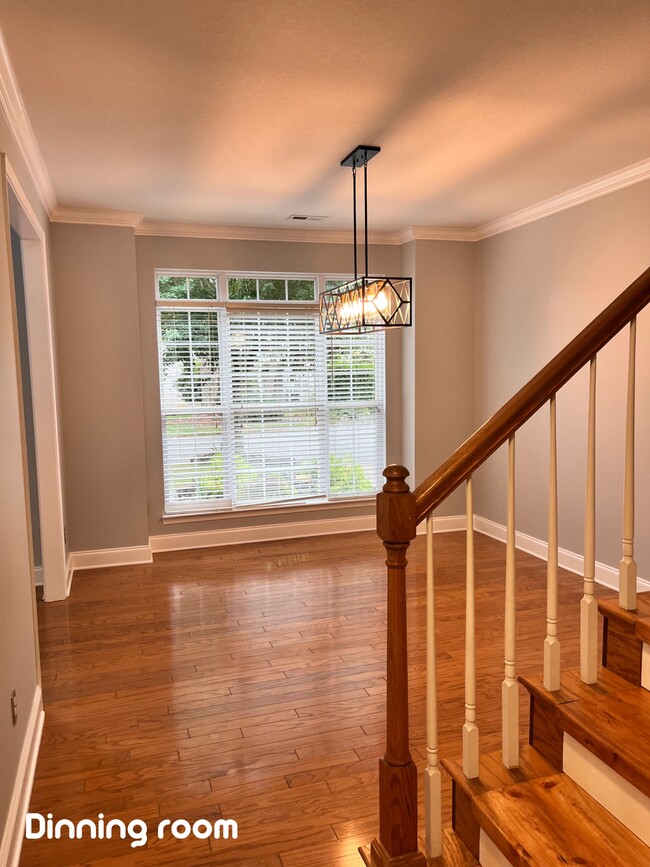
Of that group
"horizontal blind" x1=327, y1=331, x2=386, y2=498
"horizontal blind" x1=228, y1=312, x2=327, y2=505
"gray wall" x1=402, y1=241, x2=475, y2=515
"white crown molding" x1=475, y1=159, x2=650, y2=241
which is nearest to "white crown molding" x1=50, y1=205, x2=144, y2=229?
"horizontal blind" x1=228, y1=312, x2=327, y2=505

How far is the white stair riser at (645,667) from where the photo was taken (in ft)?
5.65

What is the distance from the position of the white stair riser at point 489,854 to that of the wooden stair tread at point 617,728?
0.33m

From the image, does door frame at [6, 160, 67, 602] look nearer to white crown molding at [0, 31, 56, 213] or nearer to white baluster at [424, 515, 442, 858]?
white crown molding at [0, 31, 56, 213]

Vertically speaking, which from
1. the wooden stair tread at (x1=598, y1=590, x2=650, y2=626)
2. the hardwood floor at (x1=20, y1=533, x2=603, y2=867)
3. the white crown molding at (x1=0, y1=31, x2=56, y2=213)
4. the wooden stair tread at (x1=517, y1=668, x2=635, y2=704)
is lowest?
the hardwood floor at (x1=20, y1=533, x2=603, y2=867)

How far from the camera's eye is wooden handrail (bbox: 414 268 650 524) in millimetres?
1621

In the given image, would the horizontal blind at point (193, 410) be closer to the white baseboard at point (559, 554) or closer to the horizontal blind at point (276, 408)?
the horizontal blind at point (276, 408)

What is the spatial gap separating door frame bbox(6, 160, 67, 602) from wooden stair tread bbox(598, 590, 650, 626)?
12.1ft

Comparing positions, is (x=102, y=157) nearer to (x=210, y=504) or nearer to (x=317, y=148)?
(x=317, y=148)

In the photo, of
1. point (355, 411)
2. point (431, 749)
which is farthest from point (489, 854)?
point (355, 411)

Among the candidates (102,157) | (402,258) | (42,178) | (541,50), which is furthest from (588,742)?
(402,258)

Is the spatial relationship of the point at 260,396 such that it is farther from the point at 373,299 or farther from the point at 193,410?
the point at 373,299

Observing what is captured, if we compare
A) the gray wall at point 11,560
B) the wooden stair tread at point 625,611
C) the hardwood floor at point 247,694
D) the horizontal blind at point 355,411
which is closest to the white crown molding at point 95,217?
the gray wall at point 11,560

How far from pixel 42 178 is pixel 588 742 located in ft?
13.2

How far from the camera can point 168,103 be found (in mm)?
2926
